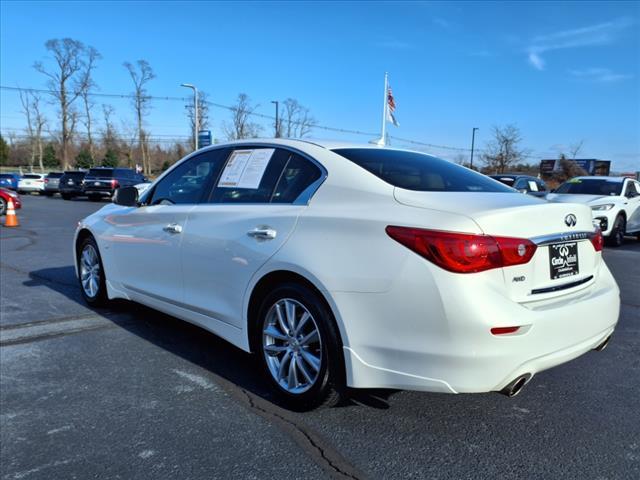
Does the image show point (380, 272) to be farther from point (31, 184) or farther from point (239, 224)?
point (31, 184)

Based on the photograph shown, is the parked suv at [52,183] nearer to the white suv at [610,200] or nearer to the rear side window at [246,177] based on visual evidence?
the white suv at [610,200]

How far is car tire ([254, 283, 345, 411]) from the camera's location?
2.78 metres

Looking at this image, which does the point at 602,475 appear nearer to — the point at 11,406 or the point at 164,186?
the point at 11,406

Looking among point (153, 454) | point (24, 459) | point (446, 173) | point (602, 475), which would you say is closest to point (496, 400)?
point (602, 475)

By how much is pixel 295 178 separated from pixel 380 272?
103cm

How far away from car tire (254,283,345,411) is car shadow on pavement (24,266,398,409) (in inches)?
6.9

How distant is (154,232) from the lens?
4.18m

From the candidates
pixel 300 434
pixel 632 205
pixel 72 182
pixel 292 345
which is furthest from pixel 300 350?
pixel 72 182

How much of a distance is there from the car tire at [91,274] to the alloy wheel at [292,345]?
2632mm

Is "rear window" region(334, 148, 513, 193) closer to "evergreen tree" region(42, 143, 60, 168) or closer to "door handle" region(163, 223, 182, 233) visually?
"door handle" region(163, 223, 182, 233)

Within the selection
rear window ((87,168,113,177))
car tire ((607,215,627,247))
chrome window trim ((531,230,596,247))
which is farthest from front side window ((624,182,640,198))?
rear window ((87,168,113,177))

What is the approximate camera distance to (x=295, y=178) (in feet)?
10.7

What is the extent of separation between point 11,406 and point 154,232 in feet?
5.28

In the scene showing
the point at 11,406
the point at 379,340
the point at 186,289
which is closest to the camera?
the point at 379,340
